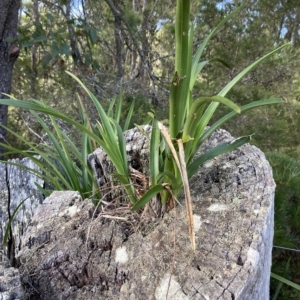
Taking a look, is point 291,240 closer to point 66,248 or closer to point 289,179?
point 289,179

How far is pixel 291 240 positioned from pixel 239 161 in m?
0.69

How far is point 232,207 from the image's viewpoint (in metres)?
0.68

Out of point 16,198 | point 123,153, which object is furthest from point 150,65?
point 123,153

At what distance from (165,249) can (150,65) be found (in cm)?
223

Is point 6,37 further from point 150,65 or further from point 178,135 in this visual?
point 178,135

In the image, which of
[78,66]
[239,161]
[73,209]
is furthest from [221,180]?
[78,66]

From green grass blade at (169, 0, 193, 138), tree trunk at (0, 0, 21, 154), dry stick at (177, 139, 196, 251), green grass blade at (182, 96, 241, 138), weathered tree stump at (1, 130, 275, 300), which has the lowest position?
weathered tree stump at (1, 130, 275, 300)

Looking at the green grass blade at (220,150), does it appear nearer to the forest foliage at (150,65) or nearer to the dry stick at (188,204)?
the dry stick at (188,204)

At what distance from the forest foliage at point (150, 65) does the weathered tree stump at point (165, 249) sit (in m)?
0.92

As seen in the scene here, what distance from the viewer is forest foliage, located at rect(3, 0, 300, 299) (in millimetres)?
2111

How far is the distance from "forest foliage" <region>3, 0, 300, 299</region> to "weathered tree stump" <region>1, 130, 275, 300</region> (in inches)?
36.2

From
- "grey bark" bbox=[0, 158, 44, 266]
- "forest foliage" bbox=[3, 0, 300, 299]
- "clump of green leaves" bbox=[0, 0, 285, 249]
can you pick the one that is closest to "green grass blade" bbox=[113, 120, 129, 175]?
"clump of green leaves" bbox=[0, 0, 285, 249]

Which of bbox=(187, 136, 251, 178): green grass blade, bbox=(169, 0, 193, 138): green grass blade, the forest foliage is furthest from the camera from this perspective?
the forest foliage

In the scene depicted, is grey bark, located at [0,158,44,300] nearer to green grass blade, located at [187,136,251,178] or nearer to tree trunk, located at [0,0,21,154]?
green grass blade, located at [187,136,251,178]
